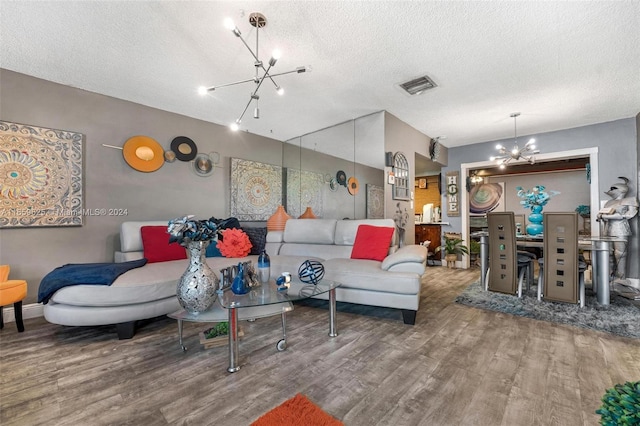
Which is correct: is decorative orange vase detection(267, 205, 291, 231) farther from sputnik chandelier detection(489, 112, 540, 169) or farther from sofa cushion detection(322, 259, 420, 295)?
sputnik chandelier detection(489, 112, 540, 169)

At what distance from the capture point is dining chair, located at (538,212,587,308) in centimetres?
302

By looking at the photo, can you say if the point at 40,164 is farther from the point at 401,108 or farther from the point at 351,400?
the point at 401,108

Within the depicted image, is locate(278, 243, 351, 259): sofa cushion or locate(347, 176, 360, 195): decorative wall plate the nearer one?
locate(278, 243, 351, 259): sofa cushion

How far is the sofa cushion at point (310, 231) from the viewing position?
3.71 meters

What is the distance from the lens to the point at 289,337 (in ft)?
7.39

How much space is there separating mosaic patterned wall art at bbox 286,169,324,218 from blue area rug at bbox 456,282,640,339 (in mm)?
2673

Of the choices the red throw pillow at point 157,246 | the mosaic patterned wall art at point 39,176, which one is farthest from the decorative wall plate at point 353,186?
the mosaic patterned wall art at point 39,176

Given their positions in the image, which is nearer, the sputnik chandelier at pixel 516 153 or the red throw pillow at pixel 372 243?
the red throw pillow at pixel 372 243

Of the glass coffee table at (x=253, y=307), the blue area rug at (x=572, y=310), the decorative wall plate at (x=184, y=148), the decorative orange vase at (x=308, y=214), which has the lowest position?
the blue area rug at (x=572, y=310)

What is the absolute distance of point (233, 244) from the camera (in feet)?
11.5

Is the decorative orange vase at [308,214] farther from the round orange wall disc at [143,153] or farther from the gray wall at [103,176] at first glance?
the round orange wall disc at [143,153]

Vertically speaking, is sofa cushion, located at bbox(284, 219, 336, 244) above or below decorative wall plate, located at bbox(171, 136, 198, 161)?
below

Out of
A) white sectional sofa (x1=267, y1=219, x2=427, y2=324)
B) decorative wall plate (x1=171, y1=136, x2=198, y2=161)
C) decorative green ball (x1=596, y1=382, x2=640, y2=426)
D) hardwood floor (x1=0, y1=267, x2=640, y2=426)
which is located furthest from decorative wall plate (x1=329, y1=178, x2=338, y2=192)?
decorative green ball (x1=596, y1=382, x2=640, y2=426)

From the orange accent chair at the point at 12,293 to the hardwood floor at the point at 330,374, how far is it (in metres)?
0.14
